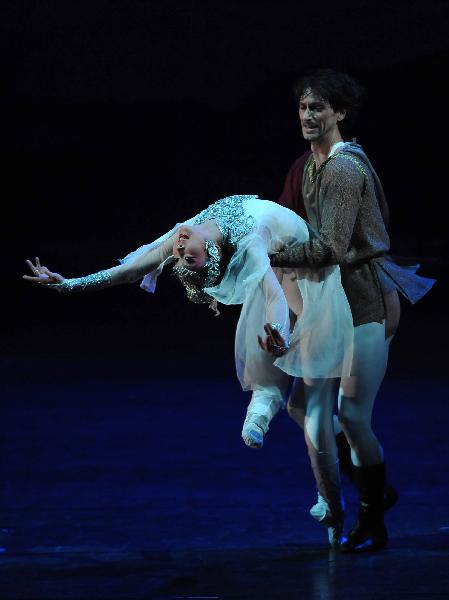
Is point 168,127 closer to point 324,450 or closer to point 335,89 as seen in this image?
point 335,89

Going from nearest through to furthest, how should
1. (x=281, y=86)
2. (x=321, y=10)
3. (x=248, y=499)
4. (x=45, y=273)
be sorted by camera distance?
(x=45, y=273) < (x=248, y=499) < (x=321, y=10) < (x=281, y=86)

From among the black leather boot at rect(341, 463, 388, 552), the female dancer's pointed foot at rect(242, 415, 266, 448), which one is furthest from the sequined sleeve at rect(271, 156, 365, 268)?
the black leather boot at rect(341, 463, 388, 552)

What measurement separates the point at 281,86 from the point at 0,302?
2436 mm

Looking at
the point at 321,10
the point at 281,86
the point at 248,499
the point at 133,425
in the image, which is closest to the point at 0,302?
the point at 281,86

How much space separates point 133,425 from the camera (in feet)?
15.5

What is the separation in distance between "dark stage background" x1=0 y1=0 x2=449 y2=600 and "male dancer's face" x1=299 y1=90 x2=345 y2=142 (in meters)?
1.55

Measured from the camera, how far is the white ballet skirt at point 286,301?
2973mm

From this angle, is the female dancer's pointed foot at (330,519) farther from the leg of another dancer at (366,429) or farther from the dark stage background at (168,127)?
the dark stage background at (168,127)

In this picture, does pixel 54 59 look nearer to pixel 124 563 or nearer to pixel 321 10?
pixel 321 10

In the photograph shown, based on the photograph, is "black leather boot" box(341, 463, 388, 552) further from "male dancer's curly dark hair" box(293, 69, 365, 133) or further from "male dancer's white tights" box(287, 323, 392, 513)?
"male dancer's curly dark hair" box(293, 69, 365, 133)

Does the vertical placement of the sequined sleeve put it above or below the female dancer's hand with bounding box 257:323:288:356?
above

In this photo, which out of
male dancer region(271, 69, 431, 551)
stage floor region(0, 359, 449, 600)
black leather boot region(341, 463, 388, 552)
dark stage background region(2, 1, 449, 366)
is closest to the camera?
stage floor region(0, 359, 449, 600)

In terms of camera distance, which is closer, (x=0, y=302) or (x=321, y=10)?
(x=321, y=10)

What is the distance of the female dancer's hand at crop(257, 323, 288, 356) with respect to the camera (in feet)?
9.53
